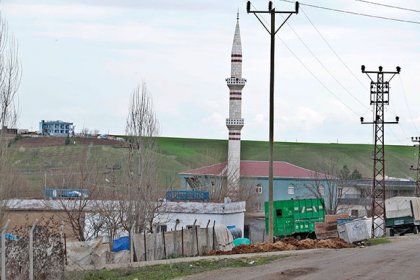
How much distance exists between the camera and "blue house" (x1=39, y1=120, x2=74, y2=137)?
138712 millimetres

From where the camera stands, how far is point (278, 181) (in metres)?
97.6

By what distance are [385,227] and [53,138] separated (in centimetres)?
7947

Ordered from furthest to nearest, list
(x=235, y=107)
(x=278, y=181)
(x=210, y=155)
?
(x=210, y=155) → (x=278, y=181) → (x=235, y=107)

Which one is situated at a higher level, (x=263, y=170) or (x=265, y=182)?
(x=263, y=170)

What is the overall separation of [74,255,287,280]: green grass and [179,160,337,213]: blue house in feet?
204

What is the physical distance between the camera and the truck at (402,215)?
5788 cm

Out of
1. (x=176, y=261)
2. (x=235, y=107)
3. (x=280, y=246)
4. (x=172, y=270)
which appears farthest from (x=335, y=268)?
(x=235, y=107)

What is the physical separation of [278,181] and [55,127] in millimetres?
57447

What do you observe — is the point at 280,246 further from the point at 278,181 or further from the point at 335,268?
the point at 278,181

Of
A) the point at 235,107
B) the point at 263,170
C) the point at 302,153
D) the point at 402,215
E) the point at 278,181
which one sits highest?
the point at 235,107

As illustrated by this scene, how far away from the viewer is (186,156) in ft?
430

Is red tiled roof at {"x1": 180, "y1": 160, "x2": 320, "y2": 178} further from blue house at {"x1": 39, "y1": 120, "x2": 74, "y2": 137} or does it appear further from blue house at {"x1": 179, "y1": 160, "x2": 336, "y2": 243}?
blue house at {"x1": 39, "y1": 120, "x2": 74, "y2": 137}

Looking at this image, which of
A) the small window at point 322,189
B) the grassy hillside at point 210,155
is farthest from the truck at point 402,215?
the grassy hillside at point 210,155

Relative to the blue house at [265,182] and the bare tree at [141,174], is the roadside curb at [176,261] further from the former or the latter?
the blue house at [265,182]
